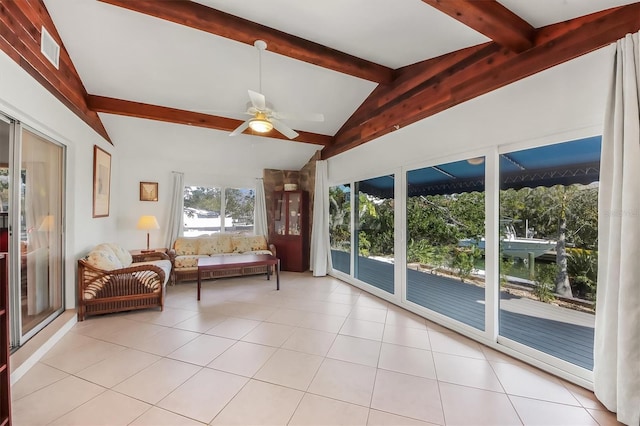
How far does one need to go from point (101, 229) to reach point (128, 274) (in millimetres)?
1527

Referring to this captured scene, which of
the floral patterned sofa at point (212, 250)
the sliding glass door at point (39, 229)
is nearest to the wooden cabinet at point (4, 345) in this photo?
the sliding glass door at point (39, 229)

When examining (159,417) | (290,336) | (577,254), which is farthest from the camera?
(290,336)

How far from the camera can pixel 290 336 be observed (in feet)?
9.06

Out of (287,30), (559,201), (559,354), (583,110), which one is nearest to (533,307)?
(559,354)

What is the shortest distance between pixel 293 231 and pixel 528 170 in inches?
170

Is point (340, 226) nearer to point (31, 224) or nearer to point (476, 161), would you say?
point (476, 161)

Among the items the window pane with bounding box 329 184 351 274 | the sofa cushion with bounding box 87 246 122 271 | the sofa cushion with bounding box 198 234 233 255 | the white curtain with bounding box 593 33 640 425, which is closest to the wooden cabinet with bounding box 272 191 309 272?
the window pane with bounding box 329 184 351 274

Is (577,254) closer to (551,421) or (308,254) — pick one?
(551,421)

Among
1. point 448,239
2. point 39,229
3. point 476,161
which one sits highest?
point 476,161

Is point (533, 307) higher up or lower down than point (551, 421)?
higher up

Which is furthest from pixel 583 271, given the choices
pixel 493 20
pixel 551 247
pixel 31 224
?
pixel 31 224

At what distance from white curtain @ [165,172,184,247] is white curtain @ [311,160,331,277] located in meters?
2.83

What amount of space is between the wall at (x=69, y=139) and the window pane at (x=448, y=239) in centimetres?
393

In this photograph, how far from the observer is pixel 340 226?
537cm
